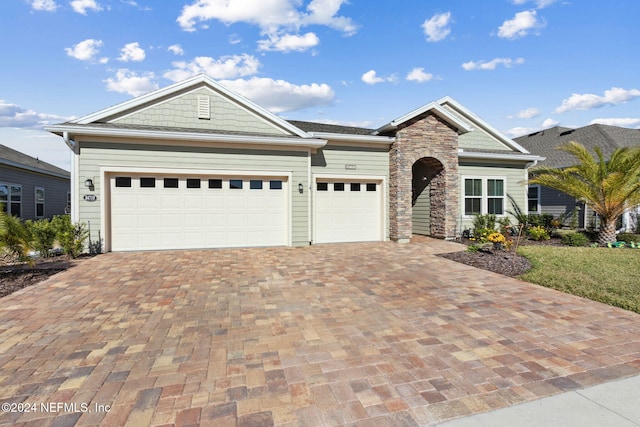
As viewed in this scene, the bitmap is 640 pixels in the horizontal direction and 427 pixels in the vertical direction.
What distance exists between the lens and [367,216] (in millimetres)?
12320

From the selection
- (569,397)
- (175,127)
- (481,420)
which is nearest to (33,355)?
(481,420)

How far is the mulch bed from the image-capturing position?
741 centimetres

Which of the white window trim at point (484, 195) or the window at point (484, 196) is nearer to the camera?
the white window trim at point (484, 195)

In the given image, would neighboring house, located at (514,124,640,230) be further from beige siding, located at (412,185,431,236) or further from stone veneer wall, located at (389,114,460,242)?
beige siding, located at (412,185,431,236)

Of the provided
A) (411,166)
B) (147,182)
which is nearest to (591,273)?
(411,166)

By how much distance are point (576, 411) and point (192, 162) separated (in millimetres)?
10317

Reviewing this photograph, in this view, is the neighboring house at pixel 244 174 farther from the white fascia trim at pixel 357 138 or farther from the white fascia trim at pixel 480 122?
the white fascia trim at pixel 480 122

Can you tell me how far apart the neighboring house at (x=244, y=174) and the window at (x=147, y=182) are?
33 mm

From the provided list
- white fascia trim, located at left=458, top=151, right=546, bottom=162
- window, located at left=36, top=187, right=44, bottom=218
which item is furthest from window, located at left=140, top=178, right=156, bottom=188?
window, located at left=36, top=187, right=44, bottom=218

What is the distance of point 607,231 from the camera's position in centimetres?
1113

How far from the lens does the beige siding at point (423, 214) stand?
13.5 metres

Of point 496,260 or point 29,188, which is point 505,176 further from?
point 29,188

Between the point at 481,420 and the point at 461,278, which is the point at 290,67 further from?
the point at 481,420

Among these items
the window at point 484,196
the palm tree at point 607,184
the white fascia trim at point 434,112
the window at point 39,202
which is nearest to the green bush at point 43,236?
the white fascia trim at point 434,112
